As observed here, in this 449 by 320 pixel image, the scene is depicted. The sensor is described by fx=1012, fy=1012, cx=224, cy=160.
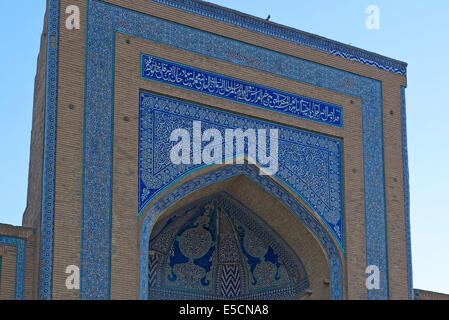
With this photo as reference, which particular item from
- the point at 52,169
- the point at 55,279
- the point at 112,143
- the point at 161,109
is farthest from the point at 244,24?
the point at 55,279

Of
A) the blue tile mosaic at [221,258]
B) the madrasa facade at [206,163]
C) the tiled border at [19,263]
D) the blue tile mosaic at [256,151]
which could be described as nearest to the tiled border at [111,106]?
the madrasa facade at [206,163]

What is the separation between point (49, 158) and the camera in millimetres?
8430

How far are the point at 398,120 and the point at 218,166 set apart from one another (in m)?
2.34

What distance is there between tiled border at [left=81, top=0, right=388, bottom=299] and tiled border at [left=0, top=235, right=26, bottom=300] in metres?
0.49

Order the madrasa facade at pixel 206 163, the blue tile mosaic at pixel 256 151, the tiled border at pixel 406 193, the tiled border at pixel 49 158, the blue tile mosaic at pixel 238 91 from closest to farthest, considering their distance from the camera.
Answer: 1. the tiled border at pixel 49 158
2. the madrasa facade at pixel 206 163
3. the blue tile mosaic at pixel 256 151
4. the blue tile mosaic at pixel 238 91
5. the tiled border at pixel 406 193

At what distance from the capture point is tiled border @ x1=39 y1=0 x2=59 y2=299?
26.5 ft

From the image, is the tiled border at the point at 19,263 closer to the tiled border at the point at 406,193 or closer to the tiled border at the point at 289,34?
the tiled border at the point at 289,34

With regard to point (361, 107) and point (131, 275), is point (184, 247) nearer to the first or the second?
point (131, 275)

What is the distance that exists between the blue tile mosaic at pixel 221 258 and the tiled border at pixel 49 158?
5.05 feet

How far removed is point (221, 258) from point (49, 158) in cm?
237

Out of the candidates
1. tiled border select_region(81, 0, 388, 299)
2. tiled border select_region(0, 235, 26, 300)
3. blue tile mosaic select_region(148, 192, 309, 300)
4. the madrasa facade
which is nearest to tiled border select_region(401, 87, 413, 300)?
the madrasa facade

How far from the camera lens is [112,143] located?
874cm

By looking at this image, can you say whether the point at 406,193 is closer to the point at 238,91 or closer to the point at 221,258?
the point at 221,258

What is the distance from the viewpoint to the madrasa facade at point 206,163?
843 centimetres
